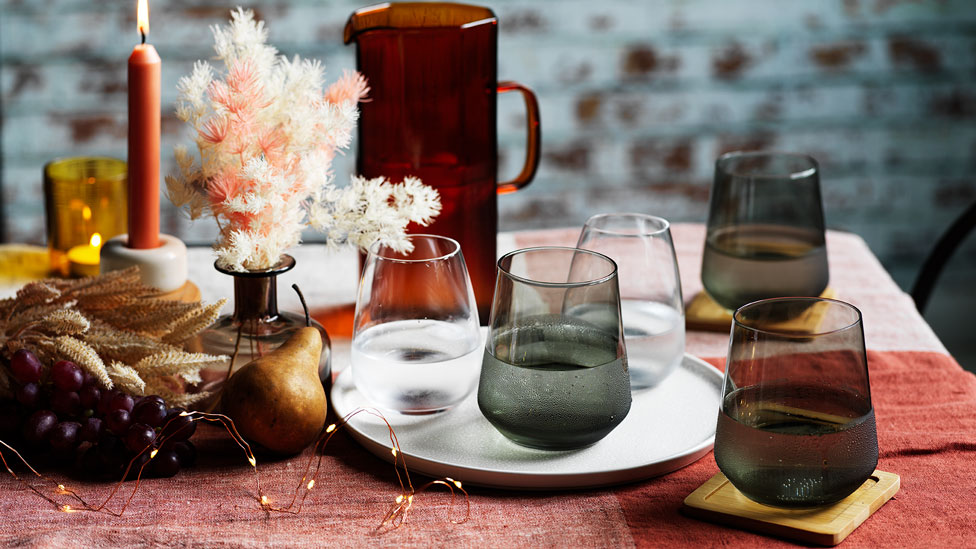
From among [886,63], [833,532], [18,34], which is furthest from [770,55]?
[833,532]

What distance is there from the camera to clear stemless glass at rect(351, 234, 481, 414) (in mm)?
810

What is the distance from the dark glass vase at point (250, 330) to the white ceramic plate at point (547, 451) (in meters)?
0.07

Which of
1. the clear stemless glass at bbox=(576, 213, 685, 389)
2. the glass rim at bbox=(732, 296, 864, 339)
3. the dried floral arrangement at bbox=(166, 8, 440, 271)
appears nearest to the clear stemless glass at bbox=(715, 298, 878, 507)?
the glass rim at bbox=(732, 296, 864, 339)

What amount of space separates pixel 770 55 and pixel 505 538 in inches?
70.6

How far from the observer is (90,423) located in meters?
0.76

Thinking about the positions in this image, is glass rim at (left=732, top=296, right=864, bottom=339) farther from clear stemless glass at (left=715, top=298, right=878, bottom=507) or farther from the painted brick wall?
the painted brick wall

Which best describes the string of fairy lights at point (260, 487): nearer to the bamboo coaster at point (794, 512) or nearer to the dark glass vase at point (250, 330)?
the dark glass vase at point (250, 330)

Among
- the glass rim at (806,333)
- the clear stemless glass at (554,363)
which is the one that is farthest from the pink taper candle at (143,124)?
the glass rim at (806,333)

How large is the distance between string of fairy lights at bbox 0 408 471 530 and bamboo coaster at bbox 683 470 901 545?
17cm

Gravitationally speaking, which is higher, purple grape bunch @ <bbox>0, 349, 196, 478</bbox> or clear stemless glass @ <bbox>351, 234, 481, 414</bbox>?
clear stemless glass @ <bbox>351, 234, 481, 414</bbox>

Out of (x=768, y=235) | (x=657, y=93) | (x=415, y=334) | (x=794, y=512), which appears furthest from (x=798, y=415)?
(x=657, y=93)

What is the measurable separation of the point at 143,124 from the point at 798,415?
607 mm

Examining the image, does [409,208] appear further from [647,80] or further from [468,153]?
[647,80]

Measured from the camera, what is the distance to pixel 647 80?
7.27 ft
